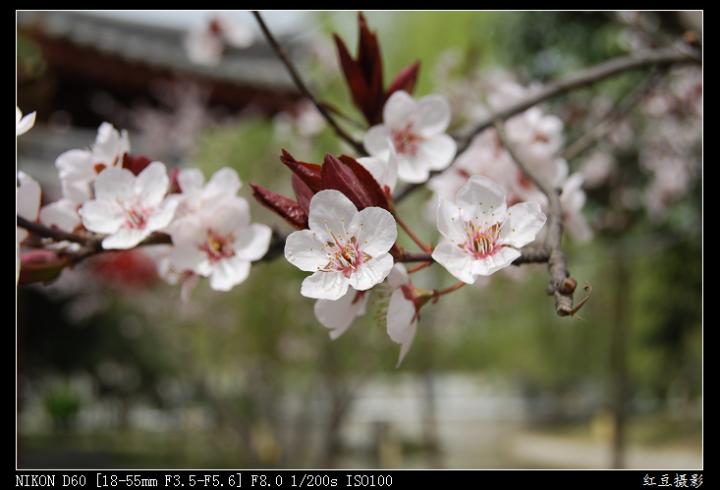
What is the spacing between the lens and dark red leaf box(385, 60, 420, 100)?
2.94 ft

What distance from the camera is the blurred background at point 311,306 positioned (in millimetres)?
4090

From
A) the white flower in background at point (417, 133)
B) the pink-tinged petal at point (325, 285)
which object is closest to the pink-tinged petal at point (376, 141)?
the white flower in background at point (417, 133)

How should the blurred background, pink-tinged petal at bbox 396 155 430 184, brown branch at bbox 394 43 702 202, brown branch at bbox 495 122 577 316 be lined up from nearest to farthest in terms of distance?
brown branch at bbox 495 122 577 316 → pink-tinged petal at bbox 396 155 430 184 → brown branch at bbox 394 43 702 202 → the blurred background

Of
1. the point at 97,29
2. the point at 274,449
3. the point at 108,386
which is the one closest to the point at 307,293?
the point at 274,449

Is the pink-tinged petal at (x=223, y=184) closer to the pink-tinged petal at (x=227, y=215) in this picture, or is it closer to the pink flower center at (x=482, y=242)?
the pink-tinged petal at (x=227, y=215)

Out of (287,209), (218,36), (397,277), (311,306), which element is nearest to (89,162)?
(287,209)

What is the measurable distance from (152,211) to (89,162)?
12cm

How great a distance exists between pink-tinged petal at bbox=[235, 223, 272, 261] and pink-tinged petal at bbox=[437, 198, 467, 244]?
0.74 feet

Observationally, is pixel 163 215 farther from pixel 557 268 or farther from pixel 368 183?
pixel 557 268

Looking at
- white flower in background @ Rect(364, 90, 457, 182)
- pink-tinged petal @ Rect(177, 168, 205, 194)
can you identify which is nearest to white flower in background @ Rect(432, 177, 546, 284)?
white flower in background @ Rect(364, 90, 457, 182)

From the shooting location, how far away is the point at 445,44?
24.1 ft

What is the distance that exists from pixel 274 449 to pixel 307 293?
6200 mm

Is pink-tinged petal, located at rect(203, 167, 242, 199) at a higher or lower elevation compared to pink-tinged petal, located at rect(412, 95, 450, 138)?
lower

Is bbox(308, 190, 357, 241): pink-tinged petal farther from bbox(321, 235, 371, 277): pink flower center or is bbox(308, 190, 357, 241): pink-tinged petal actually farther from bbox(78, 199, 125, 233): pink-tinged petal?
bbox(78, 199, 125, 233): pink-tinged petal
